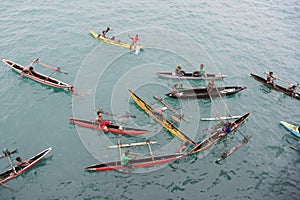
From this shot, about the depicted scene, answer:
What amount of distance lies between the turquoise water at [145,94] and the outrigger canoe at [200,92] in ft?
2.65

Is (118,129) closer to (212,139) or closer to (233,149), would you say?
(212,139)

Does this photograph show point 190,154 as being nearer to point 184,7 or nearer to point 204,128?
point 204,128

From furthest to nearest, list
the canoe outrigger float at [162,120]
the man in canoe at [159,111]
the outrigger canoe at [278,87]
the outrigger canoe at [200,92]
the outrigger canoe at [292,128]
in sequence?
the outrigger canoe at [278,87], the outrigger canoe at [200,92], the outrigger canoe at [292,128], the man in canoe at [159,111], the canoe outrigger float at [162,120]

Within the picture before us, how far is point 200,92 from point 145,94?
23.8 feet

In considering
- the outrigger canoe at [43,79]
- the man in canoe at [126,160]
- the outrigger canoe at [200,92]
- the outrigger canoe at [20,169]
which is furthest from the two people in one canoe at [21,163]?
the outrigger canoe at [200,92]

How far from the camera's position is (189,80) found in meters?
31.6

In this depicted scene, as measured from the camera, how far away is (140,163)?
21.1m

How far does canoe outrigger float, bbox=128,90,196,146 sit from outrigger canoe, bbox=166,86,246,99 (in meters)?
3.81

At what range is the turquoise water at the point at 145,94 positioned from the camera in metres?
20.5

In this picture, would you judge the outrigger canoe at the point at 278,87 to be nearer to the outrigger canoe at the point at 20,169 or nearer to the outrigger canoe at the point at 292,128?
the outrigger canoe at the point at 292,128

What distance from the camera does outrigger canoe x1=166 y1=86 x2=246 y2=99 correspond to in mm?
28078

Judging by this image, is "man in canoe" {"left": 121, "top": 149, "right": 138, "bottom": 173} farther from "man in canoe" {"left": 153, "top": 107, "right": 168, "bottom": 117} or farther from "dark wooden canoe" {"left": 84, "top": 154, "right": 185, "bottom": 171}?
"man in canoe" {"left": 153, "top": 107, "right": 168, "bottom": 117}

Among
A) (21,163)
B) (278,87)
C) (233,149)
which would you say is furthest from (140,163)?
(278,87)

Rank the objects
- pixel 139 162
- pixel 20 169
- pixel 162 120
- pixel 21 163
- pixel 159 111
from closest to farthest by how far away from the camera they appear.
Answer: pixel 21 163 < pixel 20 169 < pixel 139 162 < pixel 162 120 < pixel 159 111
